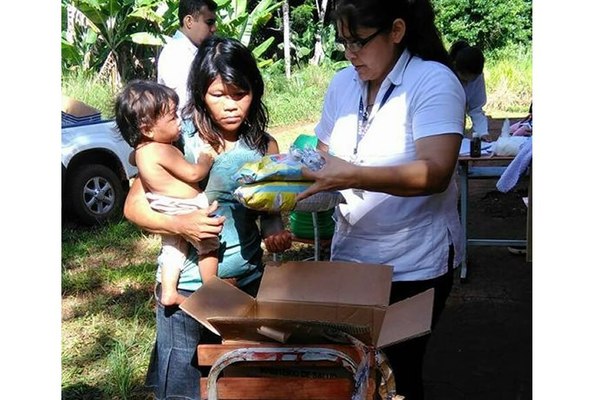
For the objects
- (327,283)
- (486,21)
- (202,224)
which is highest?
(486,21)

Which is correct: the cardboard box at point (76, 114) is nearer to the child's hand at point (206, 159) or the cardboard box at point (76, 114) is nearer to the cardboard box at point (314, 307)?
the child's hand at point (206, 159)

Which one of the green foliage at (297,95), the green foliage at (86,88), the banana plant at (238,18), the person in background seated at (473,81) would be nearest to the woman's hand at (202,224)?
the person in background seated at (473,81)

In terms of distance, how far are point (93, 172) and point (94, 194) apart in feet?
0.64

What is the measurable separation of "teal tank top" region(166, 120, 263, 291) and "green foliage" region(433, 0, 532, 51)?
19.4m

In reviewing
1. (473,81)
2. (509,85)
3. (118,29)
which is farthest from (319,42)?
(473,81)

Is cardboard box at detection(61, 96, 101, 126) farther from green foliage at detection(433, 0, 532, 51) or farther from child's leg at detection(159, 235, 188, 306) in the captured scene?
green foliage at detection(433, 0, 532, 51)

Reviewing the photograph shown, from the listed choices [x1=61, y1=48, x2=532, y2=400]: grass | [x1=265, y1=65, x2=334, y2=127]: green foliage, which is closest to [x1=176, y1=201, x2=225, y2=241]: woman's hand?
Answer: [x1=61, y1=48, x2=532, y2=400]: grass

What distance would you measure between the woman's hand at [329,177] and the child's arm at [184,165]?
44 cm

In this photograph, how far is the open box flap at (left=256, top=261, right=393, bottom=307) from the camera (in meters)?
1.92

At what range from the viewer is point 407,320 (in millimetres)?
1797

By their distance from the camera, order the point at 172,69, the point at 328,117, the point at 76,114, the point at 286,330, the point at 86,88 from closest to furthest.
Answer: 1. the point at 286,330
2. the point at 328,117
3. the point at 172,69
4. the point at 76,114
5. the point at 86,88

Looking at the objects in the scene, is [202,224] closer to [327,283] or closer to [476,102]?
[327,283]

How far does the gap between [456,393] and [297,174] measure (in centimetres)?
220

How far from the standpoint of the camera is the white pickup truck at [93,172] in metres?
6.38
